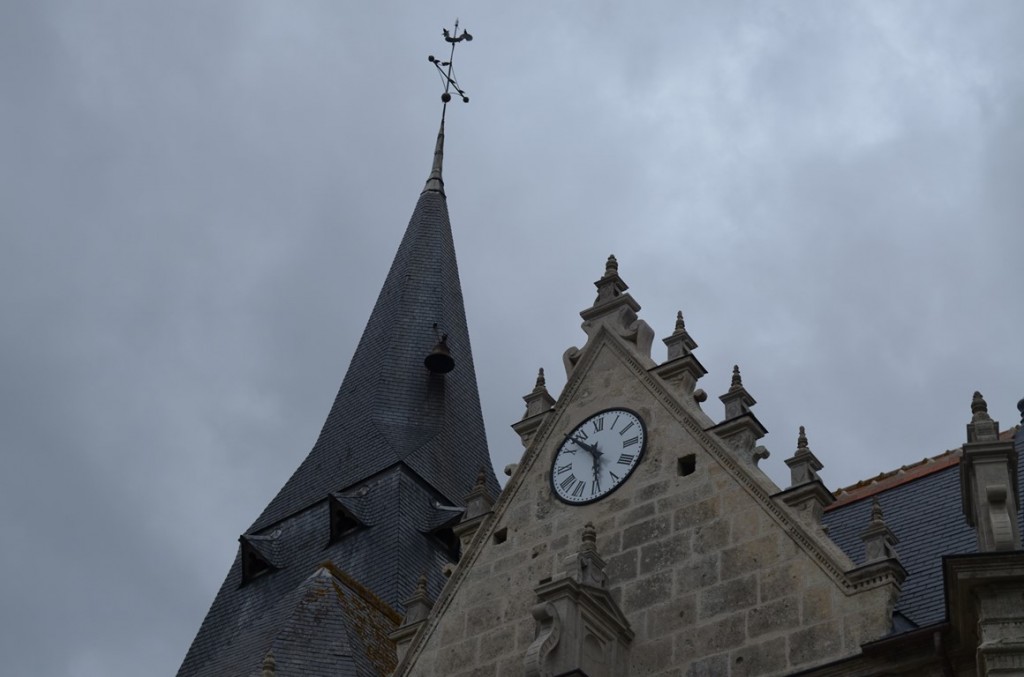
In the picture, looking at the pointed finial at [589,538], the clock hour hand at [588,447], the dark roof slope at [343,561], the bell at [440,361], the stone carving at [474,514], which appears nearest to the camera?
the pointed finial at [589,538]

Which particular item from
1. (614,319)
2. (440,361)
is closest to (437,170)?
(440,361)

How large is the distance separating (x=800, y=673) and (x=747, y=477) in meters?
2.63

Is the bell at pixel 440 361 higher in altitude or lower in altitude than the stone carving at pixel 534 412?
higher

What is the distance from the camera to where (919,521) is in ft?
Answer: 68.2

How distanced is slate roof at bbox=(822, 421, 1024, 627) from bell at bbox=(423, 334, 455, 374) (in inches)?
606

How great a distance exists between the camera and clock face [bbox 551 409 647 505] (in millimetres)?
21078

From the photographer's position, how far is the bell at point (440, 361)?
37656 millimetres

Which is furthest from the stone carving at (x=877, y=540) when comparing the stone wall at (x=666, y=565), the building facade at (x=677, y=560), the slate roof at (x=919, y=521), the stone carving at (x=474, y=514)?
the stone carving at (x=474, y=514)

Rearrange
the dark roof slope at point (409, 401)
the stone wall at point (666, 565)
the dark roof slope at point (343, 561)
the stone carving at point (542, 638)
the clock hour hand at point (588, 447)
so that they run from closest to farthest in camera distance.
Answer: the stone wall at point (666, 565) → the stone carving at point (542, 638) → the clock hour hand at point (588, 447) → the dark roof slope at point (343, 561) → the dark roof slope at point (409, 401)

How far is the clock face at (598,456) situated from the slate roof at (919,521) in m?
2.58

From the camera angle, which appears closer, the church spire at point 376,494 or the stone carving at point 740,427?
the stone carving at point 740,427

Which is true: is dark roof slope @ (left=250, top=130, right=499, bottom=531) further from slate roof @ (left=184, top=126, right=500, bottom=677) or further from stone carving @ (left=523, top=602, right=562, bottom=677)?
stone carving @ (left=523, top=602, right=562, bottom=677)

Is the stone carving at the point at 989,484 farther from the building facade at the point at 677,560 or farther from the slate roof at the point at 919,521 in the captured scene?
the slate roof at the point at 919,521

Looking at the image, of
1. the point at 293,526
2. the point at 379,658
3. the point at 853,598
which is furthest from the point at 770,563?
the point at 293,526
